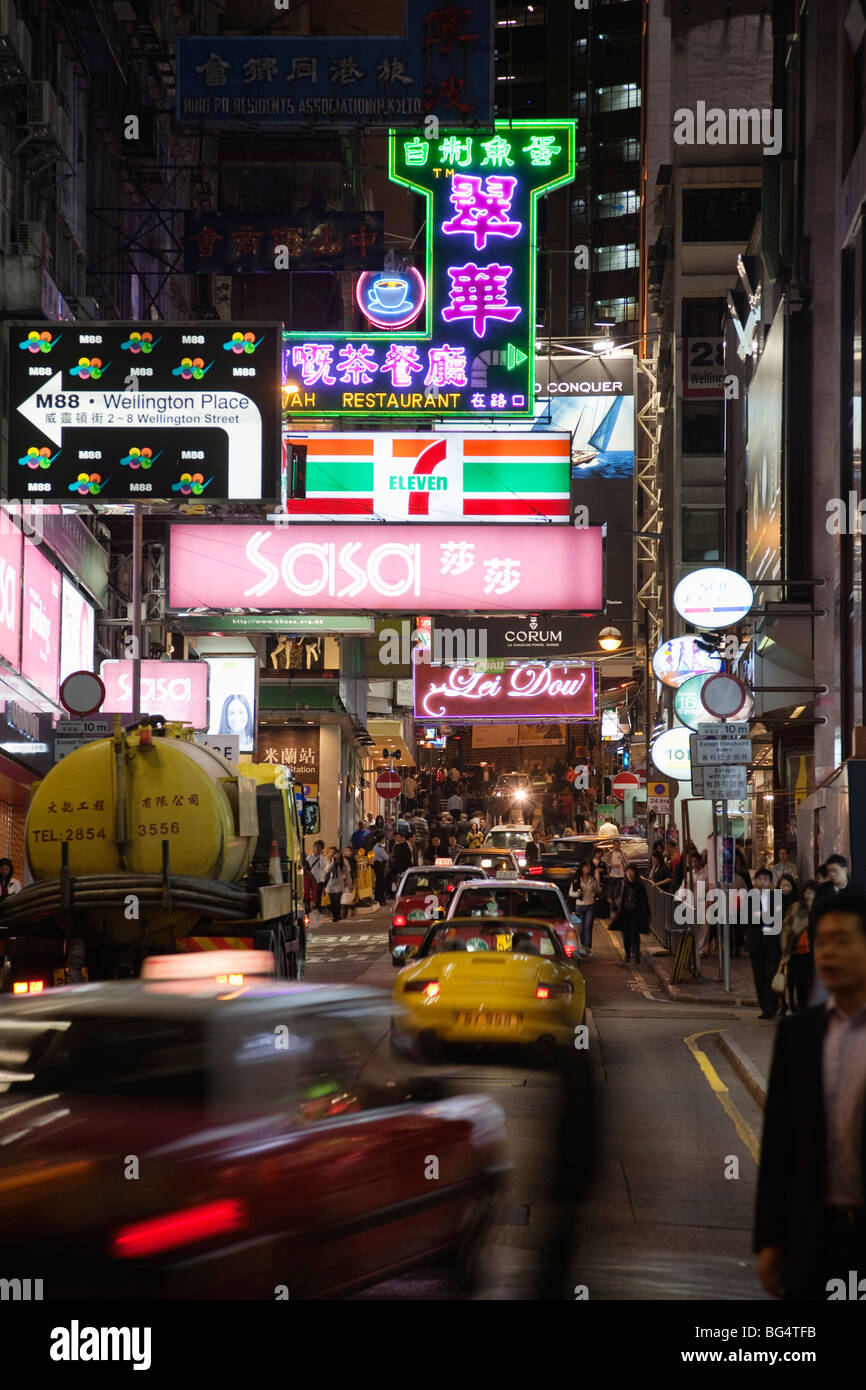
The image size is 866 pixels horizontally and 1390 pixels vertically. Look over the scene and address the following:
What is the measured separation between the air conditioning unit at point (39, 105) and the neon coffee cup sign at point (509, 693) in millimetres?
21255

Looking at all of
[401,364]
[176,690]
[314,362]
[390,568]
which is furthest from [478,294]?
[176,690]

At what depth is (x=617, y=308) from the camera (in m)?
126

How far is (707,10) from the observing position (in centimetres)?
5725

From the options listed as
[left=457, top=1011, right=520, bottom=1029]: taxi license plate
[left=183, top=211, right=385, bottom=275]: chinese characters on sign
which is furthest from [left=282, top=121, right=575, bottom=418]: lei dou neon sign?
[left=457, top=1011, right=520, bottom=1029]: taxi license plate

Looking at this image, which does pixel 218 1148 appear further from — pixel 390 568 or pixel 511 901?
pixel 390 568

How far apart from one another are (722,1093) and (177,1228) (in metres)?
8.59

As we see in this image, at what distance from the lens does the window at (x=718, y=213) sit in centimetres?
5678

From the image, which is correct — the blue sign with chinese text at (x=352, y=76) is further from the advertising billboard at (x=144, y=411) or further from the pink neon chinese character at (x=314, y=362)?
the advertising billboard at (x=144, y=411)

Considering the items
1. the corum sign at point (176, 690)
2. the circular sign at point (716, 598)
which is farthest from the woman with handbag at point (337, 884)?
the circular sign at point (716, 598)

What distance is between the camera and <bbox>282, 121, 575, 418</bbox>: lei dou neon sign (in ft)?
93.4

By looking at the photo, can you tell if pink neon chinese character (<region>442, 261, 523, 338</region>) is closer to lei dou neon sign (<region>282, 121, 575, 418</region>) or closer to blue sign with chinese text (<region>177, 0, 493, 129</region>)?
lei dou neon sign (<region>282, 121, 575, 418</region>)

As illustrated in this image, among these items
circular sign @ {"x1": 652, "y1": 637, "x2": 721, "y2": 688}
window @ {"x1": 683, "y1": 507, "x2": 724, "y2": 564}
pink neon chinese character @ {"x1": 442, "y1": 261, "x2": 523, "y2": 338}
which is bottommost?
circular sign @ {"x1": 652, "y1": 637, "x2": 721, "y2": 688}

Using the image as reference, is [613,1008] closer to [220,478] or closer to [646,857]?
[220,478]

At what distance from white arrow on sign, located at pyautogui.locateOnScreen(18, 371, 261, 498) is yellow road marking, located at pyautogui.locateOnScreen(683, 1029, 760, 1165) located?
979 centimetres
